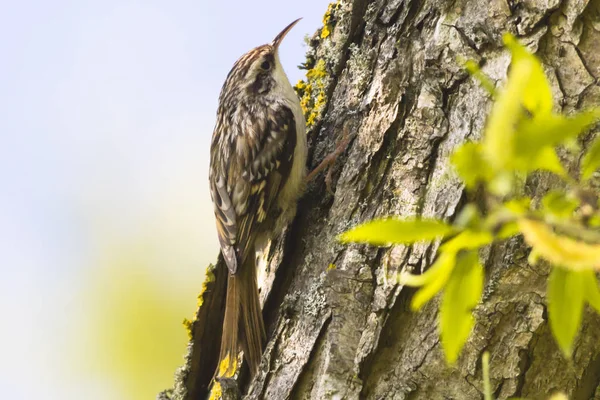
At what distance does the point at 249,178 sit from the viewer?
267 centimetres

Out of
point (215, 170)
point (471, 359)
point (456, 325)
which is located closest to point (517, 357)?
point (471, 359)

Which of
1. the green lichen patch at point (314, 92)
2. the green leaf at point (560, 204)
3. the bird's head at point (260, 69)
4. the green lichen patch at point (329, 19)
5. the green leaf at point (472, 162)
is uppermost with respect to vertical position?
the bird's head at point (260, 69)

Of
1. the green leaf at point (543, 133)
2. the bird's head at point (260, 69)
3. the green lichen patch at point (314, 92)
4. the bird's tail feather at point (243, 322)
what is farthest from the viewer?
the bird's head at point (260, 69)

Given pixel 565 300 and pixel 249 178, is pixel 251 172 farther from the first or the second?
pixel 565 300

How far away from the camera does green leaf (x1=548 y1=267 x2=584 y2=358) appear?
56cm

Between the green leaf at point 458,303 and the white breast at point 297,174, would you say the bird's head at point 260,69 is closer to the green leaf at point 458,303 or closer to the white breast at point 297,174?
the white breast at point 297,174

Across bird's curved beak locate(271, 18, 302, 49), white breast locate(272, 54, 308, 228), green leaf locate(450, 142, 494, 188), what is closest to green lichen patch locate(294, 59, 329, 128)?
white breast locate(272, 54, 308, 228)

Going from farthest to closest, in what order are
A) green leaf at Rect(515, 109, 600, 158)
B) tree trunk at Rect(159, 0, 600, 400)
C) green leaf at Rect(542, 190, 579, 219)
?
tree trunk at Rect(159, 0, 600, 400) → green leaf at Rect(542, 190, 579, 219) → green leaf at Rect(515, 109, 600, 158)

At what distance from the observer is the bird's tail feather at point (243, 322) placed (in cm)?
212

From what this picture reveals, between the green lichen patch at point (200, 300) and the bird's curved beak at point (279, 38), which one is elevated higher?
the bird's curved beak at point (279, 38)

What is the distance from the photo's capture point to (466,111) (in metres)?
1.68

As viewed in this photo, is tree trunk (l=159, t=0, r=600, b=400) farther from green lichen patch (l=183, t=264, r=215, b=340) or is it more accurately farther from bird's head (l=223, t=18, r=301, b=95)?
bird's head (l=223, t=18, r=301, b=95)

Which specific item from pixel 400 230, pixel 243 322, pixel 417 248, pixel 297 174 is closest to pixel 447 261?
pixel 400 230

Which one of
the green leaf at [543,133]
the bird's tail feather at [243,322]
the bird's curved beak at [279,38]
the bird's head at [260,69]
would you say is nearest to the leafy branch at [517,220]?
the green leaf at [543,133]
